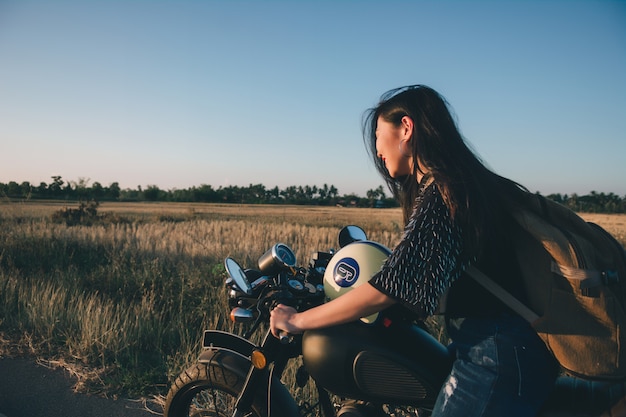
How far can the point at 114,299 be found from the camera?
6219mm

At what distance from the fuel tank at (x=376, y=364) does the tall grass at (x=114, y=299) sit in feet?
8.28

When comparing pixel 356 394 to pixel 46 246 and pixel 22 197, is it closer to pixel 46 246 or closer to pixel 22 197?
pixel 46 246

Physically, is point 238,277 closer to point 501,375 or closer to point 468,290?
point 468,290

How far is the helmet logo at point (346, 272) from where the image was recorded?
5.72 ft

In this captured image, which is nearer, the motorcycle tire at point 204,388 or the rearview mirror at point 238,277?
the rearview mirror at point 238,277

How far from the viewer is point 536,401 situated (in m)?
1.53

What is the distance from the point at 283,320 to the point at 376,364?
16.2 inches

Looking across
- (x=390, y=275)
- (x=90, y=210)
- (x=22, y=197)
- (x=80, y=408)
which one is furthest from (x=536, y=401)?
(x=90, y=210)

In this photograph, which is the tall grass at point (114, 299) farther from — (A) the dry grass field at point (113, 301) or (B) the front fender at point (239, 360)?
(B) the front fender at point (239, 360)

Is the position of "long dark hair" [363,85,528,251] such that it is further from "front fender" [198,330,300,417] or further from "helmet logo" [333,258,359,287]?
"front fender" [198,330,300,417]

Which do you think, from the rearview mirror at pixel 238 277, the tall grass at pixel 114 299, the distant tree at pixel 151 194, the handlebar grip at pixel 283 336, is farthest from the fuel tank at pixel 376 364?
the distant tree at pixel 151 194

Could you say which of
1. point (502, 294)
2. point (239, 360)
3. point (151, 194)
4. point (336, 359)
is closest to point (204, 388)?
point (239, 360)

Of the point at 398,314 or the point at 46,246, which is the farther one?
the point at 46,246

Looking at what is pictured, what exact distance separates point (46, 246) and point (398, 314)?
9356 millimetres
